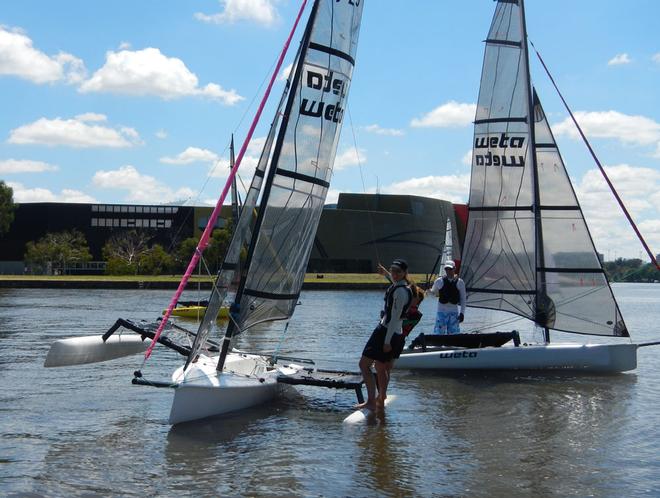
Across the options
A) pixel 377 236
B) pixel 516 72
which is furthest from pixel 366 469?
pixel 377 236

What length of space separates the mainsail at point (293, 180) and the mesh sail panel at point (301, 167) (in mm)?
14

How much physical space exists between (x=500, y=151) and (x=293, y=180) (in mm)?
6537

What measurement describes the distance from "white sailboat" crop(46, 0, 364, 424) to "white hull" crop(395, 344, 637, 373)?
138 inches

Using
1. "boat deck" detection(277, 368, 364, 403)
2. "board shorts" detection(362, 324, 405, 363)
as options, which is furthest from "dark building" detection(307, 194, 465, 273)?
"board shorts" detection(362, 324, 405, 363)

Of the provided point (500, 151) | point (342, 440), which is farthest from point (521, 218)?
point (342, 440)

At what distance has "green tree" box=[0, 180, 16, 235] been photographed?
8862 cm

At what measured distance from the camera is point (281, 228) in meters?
11.0

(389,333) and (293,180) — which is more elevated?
(293,180)

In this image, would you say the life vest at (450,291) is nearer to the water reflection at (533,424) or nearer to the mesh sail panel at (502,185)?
the water reflection at (533,424)

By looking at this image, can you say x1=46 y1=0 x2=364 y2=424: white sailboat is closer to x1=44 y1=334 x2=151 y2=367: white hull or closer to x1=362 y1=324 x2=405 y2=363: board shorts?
x1=44 y1=334 x2=151 y2=367: white hull

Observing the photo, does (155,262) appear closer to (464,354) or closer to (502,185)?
(502,185)

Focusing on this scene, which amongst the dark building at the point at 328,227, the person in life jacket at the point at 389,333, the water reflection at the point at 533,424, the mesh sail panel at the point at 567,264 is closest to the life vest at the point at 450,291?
the water reflection at the point at 533,424

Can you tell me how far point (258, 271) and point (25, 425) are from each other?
349 centimetres

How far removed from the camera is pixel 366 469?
7.79 metres
